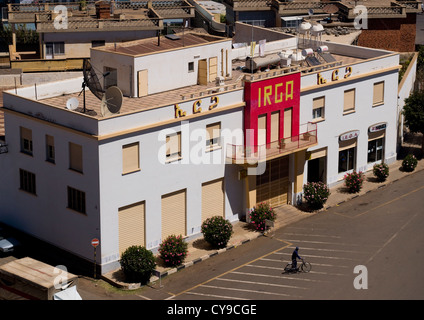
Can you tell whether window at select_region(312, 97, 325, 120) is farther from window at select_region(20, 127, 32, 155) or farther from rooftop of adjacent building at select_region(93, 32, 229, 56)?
window at select_region(20, 127, 32, 155)

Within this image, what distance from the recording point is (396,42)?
8775 cm

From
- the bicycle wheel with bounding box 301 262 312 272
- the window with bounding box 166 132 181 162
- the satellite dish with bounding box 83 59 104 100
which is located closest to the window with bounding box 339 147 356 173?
the bicycle wheel with bounding box 301 262 312 272

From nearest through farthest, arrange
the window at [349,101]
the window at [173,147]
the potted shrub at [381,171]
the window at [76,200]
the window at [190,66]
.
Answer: the window at [76,200]
the window at [173,147]
the window at [190,66]
the window at [349,101]
the potted shrub at [381,171]

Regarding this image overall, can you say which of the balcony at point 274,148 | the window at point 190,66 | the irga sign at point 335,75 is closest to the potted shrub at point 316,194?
the balcony at point 274,148

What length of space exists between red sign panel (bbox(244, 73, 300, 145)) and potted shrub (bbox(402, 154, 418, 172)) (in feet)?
34.8

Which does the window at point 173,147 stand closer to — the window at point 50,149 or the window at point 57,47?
the window at point 50,149

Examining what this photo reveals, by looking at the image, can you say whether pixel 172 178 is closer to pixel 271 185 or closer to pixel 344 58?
Answer: pixel 271 185

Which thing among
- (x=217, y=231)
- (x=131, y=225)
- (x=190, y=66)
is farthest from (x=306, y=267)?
(x=190, y=66)

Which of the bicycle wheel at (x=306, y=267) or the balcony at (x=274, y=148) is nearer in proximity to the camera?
the bicycle wheel at (x=306, y=267)

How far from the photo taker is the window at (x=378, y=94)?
63.1 meters

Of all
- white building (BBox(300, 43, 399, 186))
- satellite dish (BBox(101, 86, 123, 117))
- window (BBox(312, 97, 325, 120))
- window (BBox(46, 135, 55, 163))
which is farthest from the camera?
white building (BBox(300, 43, 399, 186))

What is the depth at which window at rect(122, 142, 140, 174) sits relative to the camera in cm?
4881

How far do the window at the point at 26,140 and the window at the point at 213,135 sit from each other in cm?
980

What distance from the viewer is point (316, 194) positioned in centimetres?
5744
